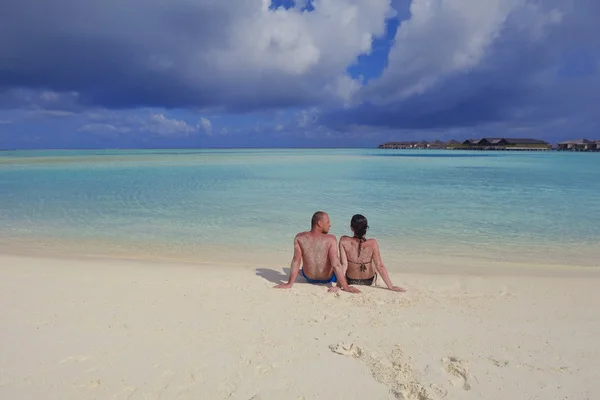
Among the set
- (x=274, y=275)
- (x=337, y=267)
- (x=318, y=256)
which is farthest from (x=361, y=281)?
(x=274, y=275)

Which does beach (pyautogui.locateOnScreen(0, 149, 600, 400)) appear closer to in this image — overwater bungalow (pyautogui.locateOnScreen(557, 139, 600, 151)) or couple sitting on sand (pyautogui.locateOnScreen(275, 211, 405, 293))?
couple sitting on sand (pyautogui.locateOnScreen(275, 211, 405, 293))

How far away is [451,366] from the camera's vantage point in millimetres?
3191

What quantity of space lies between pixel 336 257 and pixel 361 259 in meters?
0.35

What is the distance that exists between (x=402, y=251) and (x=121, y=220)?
7.60 m

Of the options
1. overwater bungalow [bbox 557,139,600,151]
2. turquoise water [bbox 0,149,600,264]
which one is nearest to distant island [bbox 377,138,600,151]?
overwater bungalow [bbox 557,139,600,151]

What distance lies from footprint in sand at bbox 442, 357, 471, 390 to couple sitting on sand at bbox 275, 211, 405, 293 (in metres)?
1.81

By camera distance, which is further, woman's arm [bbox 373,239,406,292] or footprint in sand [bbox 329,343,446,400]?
woman's arm [bbox 373,239,406,292]

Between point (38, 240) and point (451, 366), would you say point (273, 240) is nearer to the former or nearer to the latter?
point (38, 240)

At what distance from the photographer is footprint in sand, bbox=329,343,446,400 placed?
2850 mm

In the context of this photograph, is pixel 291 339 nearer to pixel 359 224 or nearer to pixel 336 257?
pixel 336 257

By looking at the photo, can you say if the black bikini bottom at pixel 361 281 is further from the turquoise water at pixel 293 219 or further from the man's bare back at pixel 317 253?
the turquoise water at pixel 293 219

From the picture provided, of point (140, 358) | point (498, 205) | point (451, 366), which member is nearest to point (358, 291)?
point (451, 366)

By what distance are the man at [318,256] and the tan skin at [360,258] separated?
0.14 m

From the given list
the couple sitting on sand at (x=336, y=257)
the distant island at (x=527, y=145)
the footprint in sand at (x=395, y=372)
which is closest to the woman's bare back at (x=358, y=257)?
the couple sitting on sand at (x=336, y=257)
